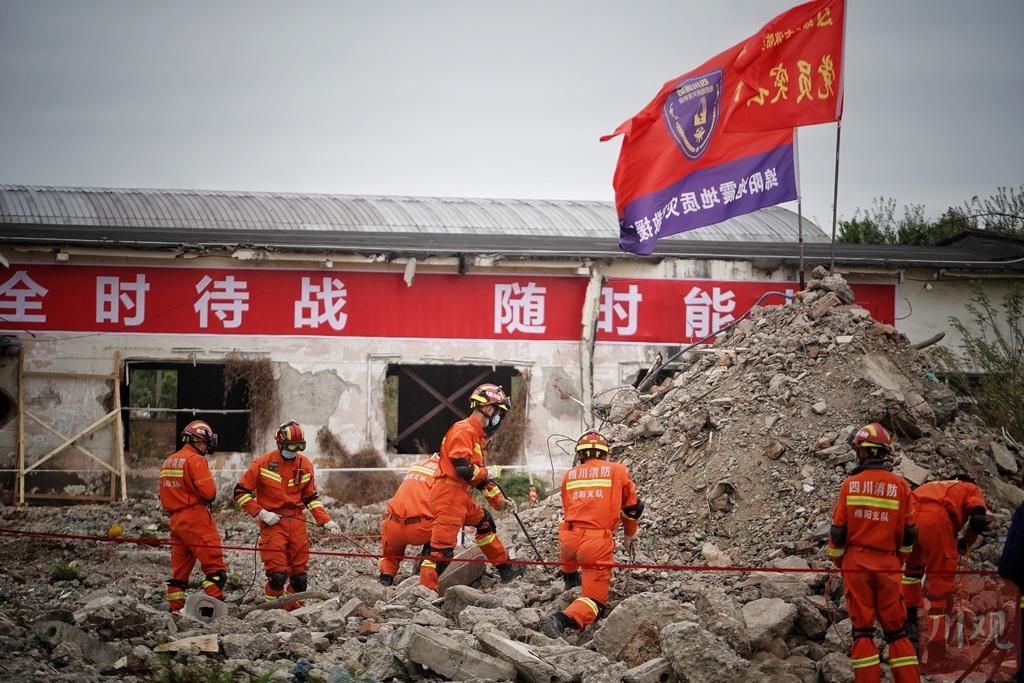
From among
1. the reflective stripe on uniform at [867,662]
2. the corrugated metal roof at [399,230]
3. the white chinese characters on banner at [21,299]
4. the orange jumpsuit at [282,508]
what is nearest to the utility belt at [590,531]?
the reflective stripe on uniform at [867,662]

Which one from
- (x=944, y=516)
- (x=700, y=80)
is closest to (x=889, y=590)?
(x=944, y=516)

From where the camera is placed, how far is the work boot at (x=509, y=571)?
10477 millimetres

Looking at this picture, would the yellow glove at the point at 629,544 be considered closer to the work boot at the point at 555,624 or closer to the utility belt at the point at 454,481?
the work boot at the point at 555,624

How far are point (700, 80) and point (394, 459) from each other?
723 cm

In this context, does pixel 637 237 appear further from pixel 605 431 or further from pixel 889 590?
pixel 889 590

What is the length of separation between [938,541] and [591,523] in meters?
2.77

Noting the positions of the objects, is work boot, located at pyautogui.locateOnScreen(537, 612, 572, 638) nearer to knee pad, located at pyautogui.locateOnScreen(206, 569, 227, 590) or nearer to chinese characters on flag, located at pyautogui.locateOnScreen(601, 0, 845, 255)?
knee pad, located at pyautogui.locateOnScreen(206, 569, 227, 590)

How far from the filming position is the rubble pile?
24.5 feet

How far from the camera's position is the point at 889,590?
300 inches

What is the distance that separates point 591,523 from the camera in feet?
29.2

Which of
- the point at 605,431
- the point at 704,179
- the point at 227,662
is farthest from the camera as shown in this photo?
the point at 704,179

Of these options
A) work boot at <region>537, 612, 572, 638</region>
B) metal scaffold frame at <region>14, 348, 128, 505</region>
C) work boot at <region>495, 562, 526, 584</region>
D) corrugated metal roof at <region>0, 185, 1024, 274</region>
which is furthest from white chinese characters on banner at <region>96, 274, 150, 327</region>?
work boot at <region>537, 612, 572, 638</region>

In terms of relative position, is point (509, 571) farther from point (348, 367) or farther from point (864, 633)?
point (348, 367)

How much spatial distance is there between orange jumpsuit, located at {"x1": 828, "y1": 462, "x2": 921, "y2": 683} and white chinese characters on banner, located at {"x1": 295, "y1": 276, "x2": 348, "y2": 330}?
9.98 m
